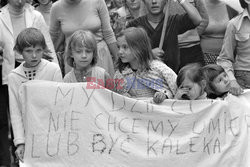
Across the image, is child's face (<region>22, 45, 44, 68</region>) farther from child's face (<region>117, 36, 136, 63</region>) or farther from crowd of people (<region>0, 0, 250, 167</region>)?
child's face (<region>117, 36, 136, 63</region>)

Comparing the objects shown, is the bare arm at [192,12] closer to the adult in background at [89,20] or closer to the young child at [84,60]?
the adult in background at [89,20]

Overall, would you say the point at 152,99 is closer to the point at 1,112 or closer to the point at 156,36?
the point at 156,36

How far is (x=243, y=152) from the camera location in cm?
518

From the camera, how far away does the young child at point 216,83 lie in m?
5.59

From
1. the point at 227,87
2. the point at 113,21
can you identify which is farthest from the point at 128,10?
the point at 227,87

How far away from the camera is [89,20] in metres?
6.78

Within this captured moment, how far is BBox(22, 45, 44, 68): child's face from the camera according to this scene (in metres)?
5.65

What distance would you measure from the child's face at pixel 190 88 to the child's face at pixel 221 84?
9.2 inches

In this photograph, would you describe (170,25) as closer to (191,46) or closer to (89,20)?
(191,46)

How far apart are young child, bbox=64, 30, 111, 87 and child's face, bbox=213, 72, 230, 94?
93 centimetres

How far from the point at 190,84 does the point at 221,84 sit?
1.21 ft

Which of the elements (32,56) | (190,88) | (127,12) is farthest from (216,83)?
(127,12)

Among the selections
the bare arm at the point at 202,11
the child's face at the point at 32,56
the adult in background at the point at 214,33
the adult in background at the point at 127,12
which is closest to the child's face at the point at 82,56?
the child's face at the point at 32,56

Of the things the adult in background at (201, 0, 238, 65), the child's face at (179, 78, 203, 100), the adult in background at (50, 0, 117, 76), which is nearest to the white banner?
the child's face at (179, 78, 203, 100)
